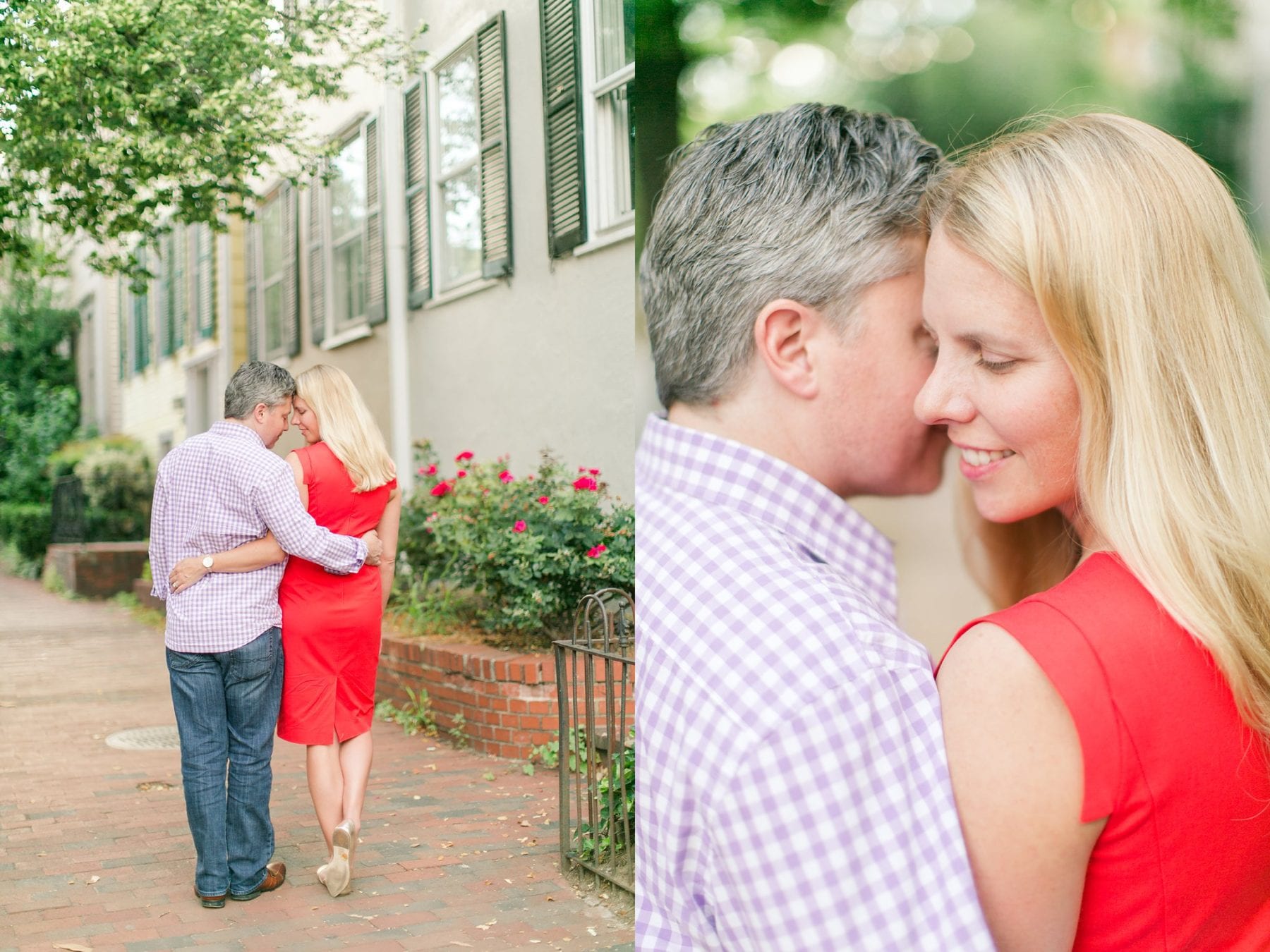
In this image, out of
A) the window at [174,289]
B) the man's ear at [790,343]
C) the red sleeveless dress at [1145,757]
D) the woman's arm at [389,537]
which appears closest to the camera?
the red sleeveless dress at [1145,757]

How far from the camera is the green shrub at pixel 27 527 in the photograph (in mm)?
2432

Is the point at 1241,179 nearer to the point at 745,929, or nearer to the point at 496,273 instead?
the point at 745,929

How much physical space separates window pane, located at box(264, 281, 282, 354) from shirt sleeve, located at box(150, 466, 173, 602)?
1.26 ft

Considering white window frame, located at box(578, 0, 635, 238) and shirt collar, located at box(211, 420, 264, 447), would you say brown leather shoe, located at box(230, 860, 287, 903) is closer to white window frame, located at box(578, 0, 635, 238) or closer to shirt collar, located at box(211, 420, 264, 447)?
shirt collar, located at box(211, 420, 264, 447)

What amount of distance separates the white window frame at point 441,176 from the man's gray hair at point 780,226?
121 centimetres

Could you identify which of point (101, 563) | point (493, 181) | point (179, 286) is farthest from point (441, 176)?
point (101, 563)

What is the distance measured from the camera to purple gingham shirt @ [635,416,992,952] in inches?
40.0

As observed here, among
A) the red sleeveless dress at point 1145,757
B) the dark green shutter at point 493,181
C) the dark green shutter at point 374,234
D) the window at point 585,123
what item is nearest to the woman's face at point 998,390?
the red sleeveless dress at point 1145,757

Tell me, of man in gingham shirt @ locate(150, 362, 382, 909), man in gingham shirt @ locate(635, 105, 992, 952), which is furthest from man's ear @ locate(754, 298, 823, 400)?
man in gingham shirt @ locate(150, 362, 382, 909)

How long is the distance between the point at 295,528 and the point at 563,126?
0.99 meters

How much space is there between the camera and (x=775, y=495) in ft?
4.01

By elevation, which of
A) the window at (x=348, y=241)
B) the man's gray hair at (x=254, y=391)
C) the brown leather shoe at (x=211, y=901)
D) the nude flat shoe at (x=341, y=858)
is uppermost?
the window at (x=348, y=241)

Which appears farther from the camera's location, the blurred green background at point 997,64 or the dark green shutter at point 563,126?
the dark green shutter at point 563,126

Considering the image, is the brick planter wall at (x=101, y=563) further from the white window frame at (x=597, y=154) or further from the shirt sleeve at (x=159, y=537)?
the white window frame at (x=597, y=154)
